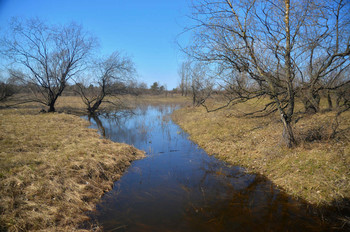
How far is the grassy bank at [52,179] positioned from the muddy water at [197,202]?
469 mm

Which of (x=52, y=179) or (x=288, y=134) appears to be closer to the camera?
(x=52, y=179)

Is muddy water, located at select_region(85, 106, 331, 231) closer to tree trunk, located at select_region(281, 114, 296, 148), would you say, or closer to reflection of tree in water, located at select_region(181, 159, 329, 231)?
reflection of tree in water, located at select_region(181, 159, 329, 231)

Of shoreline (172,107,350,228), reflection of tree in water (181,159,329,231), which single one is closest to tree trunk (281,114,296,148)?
shoreline (172,107,350,228)

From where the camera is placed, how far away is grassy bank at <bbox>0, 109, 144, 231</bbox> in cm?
405

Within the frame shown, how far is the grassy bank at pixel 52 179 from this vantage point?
4055mm

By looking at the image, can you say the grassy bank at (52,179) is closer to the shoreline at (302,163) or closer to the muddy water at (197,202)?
the muddy water at (197,202)

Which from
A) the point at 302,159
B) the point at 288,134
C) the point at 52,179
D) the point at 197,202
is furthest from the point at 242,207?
the point at 52,179

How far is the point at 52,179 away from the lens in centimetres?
543

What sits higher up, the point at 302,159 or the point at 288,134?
the point at 288,134

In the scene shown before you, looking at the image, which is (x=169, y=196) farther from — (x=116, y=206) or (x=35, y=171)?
(x=35, y=171)

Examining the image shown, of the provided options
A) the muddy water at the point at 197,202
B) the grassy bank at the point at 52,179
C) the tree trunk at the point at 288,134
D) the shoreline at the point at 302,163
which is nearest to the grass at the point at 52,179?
the grassy bank at the point at 52,179

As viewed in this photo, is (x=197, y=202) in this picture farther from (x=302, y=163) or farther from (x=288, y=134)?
(x=288, y=134)

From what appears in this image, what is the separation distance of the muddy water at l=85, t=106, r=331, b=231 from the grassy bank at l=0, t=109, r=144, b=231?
469 millimetres

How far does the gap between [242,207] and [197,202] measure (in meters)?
1.12
